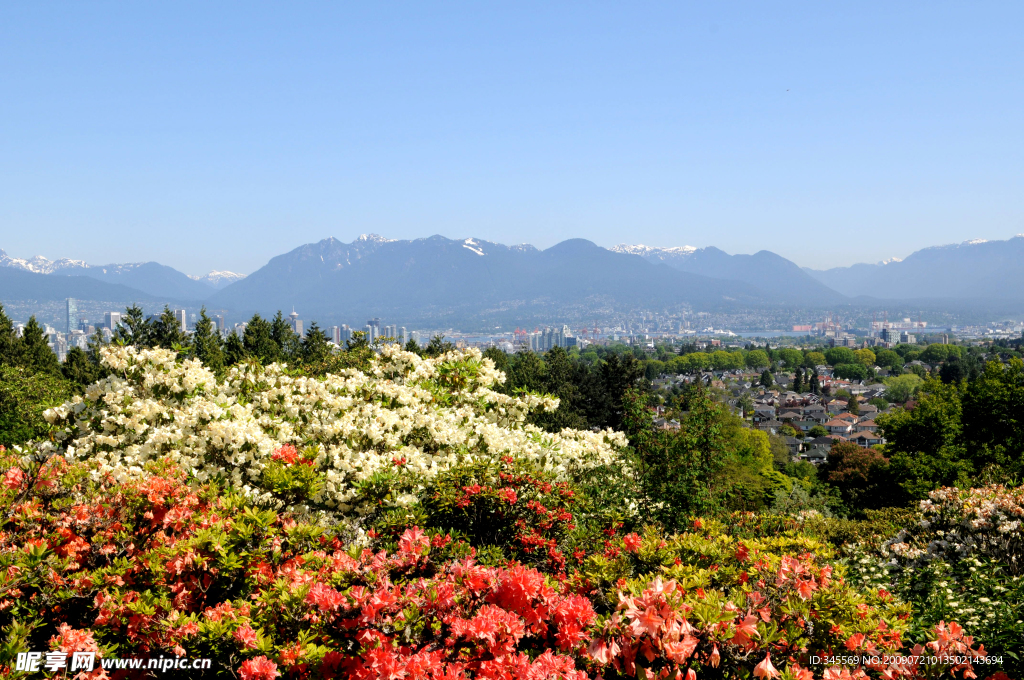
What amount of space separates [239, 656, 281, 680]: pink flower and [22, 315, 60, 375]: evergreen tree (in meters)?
30.6

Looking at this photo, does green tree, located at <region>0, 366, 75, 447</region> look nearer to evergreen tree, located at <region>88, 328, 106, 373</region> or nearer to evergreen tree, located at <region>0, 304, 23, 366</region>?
evergreen tree, located at <region>88, 328, 106, 373</region>

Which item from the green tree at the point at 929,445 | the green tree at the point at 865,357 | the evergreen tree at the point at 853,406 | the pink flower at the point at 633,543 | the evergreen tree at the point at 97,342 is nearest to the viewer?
the pink flower at the point at 633,543

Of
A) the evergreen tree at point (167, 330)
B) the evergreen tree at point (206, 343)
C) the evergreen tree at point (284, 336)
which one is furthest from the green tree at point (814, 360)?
the evergreen tree at point (167, 330)

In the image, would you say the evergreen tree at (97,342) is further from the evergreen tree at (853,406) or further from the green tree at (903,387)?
the green tree at (903,387)

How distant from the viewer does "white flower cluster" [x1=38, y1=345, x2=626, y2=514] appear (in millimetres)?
5504

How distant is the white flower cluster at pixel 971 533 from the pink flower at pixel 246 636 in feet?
16.1

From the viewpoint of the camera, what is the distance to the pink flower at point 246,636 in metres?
3.07

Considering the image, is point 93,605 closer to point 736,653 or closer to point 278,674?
point 278,674

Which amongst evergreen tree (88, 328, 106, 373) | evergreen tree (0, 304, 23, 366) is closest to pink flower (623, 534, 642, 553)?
evergreen tree (88, 328, 106, 373)

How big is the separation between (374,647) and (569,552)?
2.39m

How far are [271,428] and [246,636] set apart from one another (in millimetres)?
3282

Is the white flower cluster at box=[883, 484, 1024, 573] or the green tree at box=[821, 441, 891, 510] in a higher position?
the white flower cluster at box=[883, 484, 1024, 573]

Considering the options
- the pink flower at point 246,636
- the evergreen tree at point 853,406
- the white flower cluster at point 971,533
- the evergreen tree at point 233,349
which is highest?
the pink flower at point 246,636

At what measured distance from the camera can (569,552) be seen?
494cm
